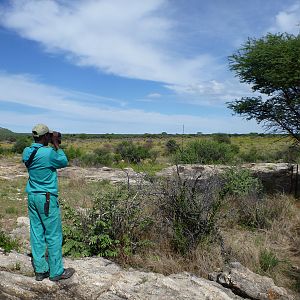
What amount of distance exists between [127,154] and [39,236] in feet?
97.6

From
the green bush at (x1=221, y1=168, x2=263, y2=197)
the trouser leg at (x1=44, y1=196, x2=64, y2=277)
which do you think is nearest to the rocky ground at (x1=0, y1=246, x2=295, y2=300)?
the trouser leg at (x1=44, y1=196, x2=64, y2=277)

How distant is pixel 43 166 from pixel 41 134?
43 cm

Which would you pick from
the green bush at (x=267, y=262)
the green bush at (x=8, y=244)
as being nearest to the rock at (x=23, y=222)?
the green bush at (x=8, y=244)

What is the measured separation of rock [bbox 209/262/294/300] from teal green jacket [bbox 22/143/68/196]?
278cm

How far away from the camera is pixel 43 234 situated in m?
5.36

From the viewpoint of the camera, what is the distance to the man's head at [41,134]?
17.2 feet

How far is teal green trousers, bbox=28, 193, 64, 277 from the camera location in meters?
5.19

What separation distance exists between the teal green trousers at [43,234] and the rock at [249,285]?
7.74ft

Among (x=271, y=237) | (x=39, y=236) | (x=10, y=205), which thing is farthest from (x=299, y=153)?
(x=39, y=236)

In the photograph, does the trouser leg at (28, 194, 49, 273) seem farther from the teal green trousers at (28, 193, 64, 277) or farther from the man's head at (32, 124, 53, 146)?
the man's head at (32, 124, 53, 146)

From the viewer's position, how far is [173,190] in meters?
7.47

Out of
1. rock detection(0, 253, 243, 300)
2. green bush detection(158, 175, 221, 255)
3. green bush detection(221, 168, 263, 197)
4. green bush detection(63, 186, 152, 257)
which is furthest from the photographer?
green bush detection(221, 168, 263, 197)

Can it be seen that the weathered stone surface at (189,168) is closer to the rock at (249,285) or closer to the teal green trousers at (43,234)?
the rock at (249,285)

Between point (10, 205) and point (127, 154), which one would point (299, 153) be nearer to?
point (10, 205)
